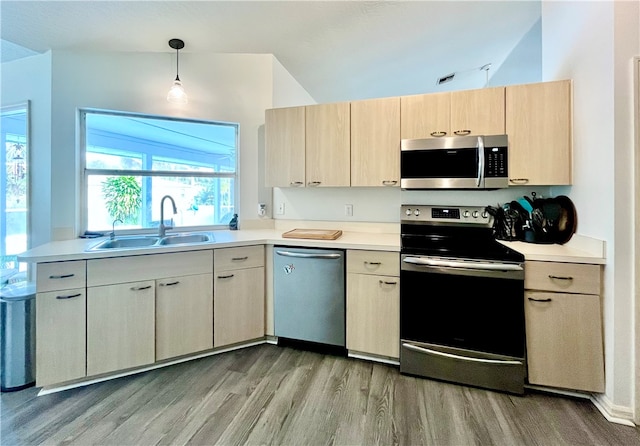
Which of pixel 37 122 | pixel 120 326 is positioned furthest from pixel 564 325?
pixel 37 122

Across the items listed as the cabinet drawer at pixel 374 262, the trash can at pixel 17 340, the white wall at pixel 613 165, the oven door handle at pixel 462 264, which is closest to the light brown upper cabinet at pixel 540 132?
the white wall at pixel 613 165

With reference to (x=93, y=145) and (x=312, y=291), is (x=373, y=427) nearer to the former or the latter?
(x=312, y=291)

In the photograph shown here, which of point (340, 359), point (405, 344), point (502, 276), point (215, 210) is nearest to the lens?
point (502, 276)

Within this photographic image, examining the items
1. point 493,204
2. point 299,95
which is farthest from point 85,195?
point 493,204

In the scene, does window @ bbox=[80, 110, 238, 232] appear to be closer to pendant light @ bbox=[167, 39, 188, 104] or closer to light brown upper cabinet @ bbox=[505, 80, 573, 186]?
pendant light @ bbox=[167, 39, 188, 104]

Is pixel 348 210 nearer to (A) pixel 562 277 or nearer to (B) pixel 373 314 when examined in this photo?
(B) pixel 373 314

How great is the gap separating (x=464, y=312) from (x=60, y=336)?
2519 mm

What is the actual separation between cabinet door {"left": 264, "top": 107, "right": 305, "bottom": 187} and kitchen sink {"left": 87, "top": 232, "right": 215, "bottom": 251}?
77cm

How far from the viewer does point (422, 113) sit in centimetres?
227

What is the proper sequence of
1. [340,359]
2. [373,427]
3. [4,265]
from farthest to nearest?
1. [4,265]
2. [340,359]
3. [373,427]

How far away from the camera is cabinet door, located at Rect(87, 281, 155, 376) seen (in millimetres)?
1859

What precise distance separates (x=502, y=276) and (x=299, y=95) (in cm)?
296

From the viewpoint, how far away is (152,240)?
246 centimetres

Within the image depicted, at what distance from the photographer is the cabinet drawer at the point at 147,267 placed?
1867 mm
